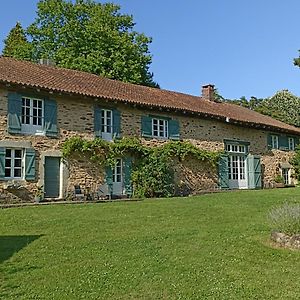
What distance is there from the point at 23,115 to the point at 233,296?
41.2 feet

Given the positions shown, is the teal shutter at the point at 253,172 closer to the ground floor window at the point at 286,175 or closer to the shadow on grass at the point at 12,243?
the ground floor window at the point at 286,175

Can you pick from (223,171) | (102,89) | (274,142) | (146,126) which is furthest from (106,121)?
A: (274,142)

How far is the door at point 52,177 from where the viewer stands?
53.2ft

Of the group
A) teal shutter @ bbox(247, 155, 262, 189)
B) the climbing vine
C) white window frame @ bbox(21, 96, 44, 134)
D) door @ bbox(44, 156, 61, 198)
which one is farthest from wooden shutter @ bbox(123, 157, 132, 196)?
teal shutter @ bbox(247, 155, 262, 189)

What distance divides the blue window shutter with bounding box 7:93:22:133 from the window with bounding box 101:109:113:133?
3.83 metres

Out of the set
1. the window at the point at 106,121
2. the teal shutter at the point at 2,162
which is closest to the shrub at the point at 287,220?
the teal shutter at the point at 2,162

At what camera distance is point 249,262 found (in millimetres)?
6773

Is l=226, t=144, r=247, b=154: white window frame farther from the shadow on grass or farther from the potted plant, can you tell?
the shadow on grass

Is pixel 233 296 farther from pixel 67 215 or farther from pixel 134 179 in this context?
pixel 134 179

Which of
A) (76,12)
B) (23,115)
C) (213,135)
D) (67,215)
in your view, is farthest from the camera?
(76,12)

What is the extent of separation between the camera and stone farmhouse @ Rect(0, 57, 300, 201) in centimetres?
1553

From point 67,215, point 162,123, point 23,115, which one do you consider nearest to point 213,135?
point 162,123

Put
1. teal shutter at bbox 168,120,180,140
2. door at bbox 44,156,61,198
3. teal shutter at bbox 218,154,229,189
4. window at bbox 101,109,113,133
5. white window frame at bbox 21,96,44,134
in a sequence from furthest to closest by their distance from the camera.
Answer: teal shutter at bbox 218,154,229,189 < teal shutter at bbox 168,120,180,140 < window at bbox 101,109,113,133 < door at bbox 44,156,61,198 < white window frame at bbox 21,96,44,134

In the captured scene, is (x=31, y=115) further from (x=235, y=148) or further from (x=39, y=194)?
(x=235, y=148)
